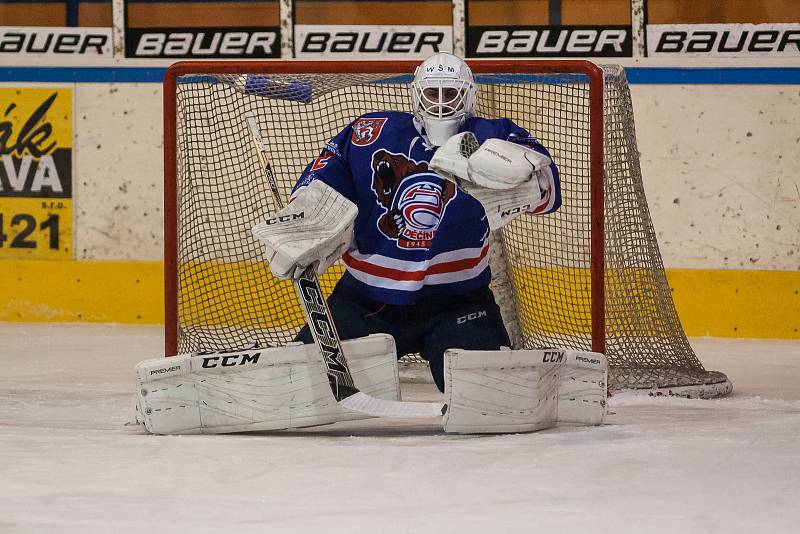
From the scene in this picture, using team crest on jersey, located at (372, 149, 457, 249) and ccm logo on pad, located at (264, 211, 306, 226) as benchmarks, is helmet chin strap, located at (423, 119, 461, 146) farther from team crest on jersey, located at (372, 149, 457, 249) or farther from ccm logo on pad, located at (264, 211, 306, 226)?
ccm logo on pad, located at (264, 211, 306, 226)

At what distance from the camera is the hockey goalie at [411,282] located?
3064 mm

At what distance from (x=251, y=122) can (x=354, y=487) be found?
66.1 inches

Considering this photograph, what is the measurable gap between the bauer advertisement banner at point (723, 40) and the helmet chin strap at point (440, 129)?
2.46 m

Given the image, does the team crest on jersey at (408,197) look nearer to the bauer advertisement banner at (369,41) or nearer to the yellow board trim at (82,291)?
the bauer advertisement banner at (369,41)

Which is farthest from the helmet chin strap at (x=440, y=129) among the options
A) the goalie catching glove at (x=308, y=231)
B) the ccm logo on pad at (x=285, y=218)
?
the ccm logo on pad at (x=285, y=218)

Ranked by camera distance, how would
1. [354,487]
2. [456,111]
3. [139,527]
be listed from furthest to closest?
[456,111] < [354,487] < [139,527]

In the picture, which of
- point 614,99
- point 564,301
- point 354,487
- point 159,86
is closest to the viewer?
point 354,487

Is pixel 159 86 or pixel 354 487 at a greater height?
pixel 159 86

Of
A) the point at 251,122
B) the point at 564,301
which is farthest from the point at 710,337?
the point at 251,122

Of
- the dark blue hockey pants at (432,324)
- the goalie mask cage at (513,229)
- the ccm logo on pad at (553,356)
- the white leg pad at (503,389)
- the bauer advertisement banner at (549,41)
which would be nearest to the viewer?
the white leg pad at (503,389)

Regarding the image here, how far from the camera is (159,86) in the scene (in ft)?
19.3

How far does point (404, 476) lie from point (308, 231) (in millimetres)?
847

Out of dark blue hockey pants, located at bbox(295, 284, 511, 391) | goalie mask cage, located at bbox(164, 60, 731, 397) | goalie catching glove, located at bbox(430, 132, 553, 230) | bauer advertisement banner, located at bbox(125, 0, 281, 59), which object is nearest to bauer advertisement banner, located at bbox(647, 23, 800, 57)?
goalie mask cage, located at bbox(164, 60, 731, 397)

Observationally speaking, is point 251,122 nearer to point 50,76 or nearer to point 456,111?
point 456,111
